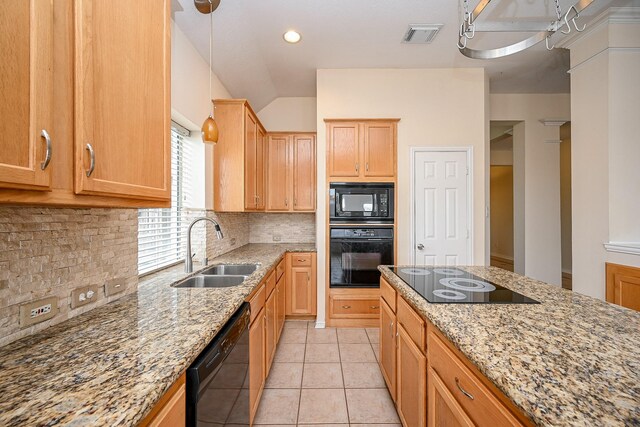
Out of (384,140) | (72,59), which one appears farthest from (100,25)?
(384,140)

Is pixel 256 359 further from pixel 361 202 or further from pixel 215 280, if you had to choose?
pixel 361 202

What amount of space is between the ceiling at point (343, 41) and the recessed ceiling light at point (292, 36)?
0.05 metres

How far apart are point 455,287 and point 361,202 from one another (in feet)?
5.61

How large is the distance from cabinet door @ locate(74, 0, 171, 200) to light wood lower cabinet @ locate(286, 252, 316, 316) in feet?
7.22

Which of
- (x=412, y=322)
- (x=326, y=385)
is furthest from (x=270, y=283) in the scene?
(x=412, y=322)

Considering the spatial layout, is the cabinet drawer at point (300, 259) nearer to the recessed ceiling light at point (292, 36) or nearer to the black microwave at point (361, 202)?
the black microwave at point (361, 202)

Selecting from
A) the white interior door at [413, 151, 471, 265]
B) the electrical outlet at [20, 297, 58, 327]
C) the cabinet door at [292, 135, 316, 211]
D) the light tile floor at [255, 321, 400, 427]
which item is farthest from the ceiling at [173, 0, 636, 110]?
the light tile floor at [255, 321, 400, 427]

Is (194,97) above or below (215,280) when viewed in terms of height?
above

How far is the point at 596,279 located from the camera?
2426 mm

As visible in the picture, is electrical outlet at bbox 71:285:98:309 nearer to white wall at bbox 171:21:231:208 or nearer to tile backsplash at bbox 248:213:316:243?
white wall at bbox 171:21:231:208

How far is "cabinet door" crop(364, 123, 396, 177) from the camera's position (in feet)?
10.3

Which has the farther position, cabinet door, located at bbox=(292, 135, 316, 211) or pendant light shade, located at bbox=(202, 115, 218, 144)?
cabinet door, located at bbox=(292, 135, 316, 211)

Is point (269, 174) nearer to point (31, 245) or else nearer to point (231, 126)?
point (231, 126)

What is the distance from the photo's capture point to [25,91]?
0.64m
